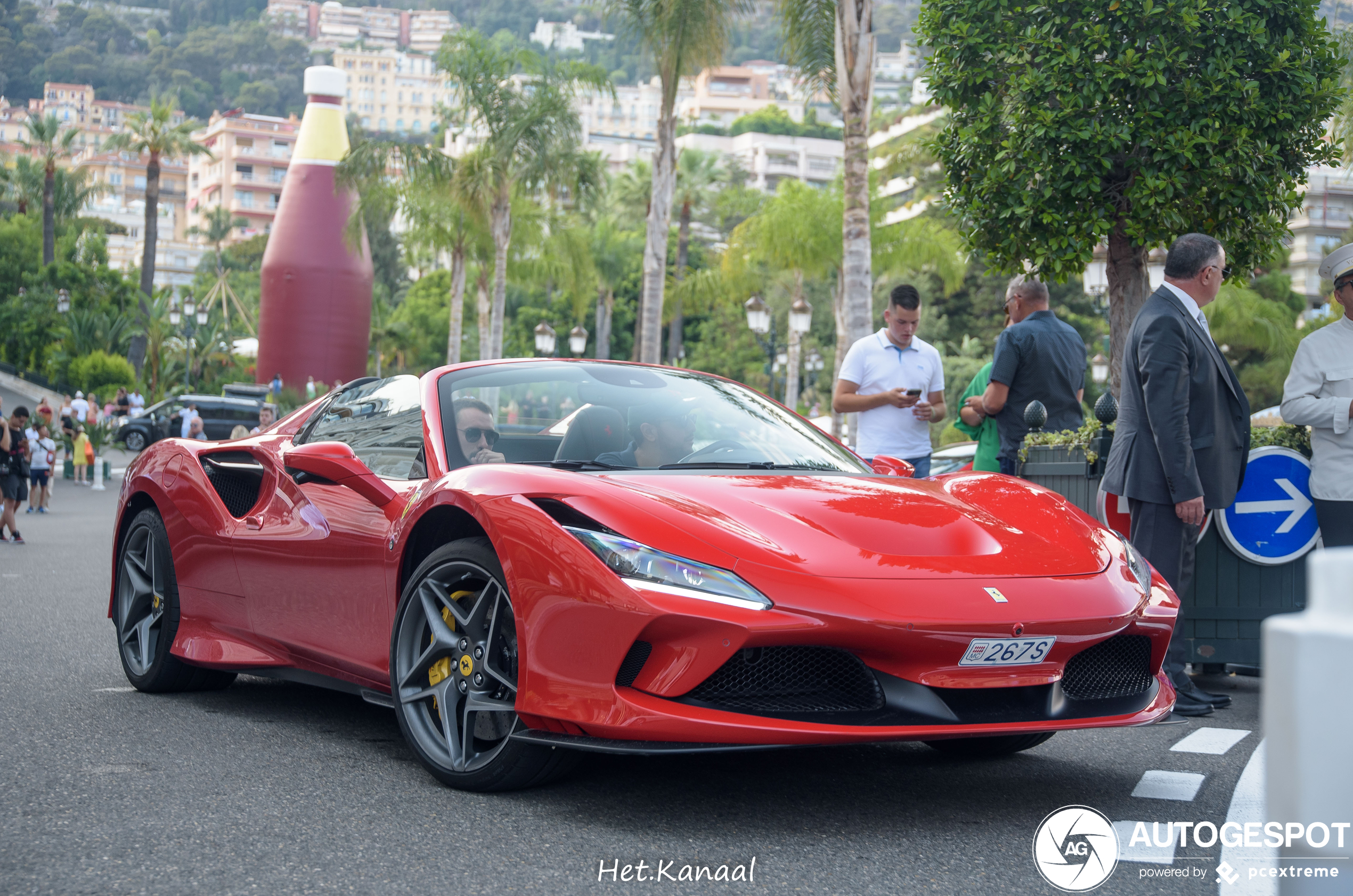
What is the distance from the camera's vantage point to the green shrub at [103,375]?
4841cm

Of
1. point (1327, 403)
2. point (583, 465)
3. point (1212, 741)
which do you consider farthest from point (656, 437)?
point (1327, 403)

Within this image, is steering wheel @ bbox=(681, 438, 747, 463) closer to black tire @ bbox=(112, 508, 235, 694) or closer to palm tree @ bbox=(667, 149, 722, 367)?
black tire @ bbox=(112, 508, 235, 694)

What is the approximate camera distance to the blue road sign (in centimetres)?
589

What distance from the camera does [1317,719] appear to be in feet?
5.00

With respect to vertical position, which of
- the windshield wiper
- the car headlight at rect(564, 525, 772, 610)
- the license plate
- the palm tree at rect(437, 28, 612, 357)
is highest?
the palm tree at rect(437, 28, 612, 357)

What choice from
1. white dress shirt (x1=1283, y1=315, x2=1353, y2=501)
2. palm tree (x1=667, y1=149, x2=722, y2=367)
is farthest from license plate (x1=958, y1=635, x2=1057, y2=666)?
palm tree (x1=667, y1=149, x2=722, y2=367)

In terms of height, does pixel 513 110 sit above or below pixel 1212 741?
above

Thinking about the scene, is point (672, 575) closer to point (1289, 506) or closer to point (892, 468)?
point (892, 468)

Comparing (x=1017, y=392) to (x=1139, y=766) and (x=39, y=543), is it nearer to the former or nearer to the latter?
(x=1139, y=766)

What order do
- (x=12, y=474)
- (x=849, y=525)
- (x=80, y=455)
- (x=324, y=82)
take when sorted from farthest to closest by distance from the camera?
(x=324, y=82)
(x=80, y=455)
(x=12, y=474)
(x=849, y=525)

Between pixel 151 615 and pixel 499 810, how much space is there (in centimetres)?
262

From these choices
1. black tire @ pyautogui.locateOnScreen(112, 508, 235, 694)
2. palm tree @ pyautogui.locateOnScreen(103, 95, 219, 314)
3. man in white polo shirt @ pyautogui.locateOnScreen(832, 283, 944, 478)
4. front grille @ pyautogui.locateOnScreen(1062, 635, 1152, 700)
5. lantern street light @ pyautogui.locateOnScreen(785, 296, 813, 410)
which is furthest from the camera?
palm tree @ pyautogui.locateOnScreen(103, 95, 219, 314)

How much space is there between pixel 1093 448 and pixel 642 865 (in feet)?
13.8

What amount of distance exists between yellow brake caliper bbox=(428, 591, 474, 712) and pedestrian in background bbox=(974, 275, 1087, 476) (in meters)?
4.11
